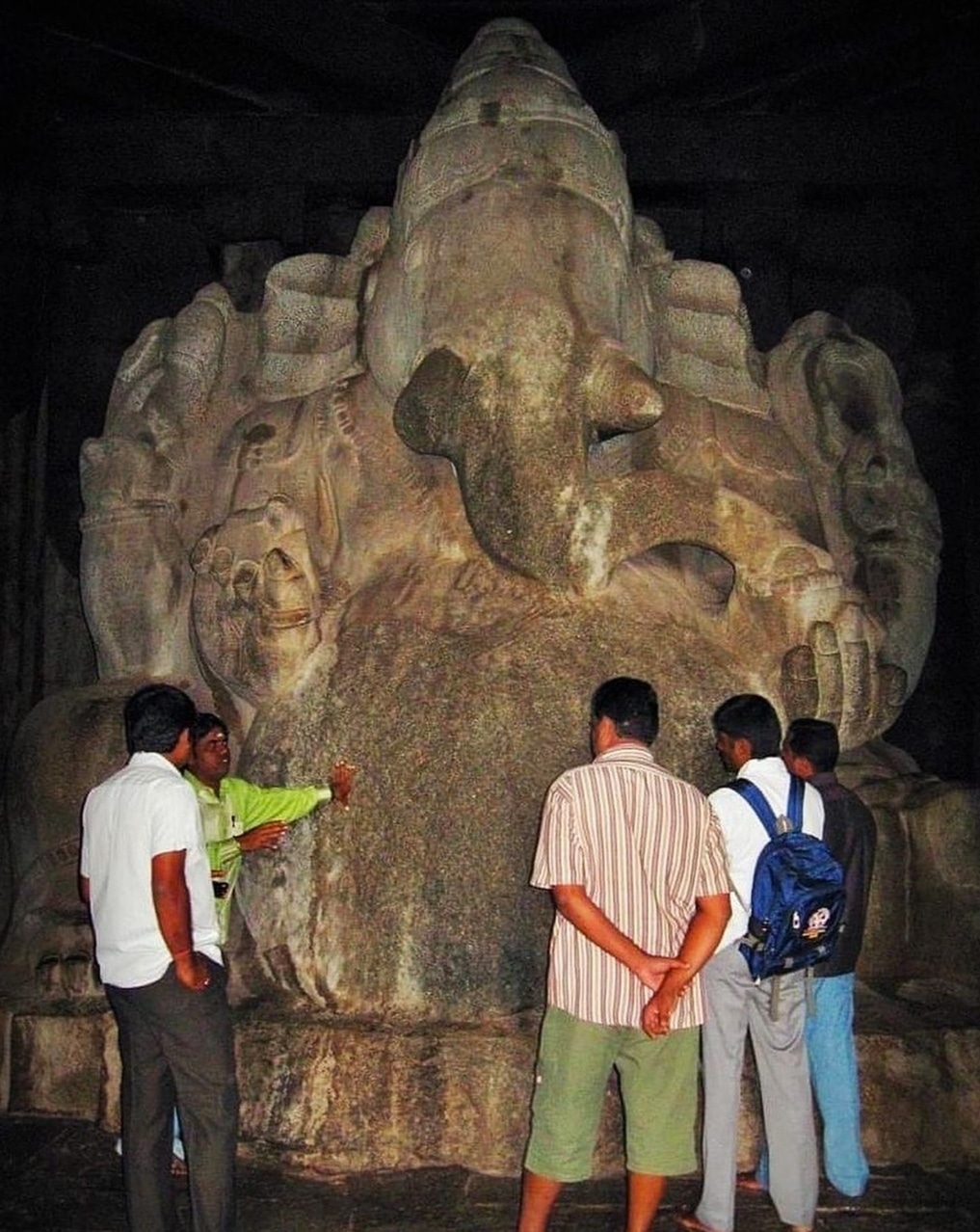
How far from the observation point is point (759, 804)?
2.89 meters

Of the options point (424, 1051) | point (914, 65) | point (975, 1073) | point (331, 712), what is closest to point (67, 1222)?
point (424, 1051)

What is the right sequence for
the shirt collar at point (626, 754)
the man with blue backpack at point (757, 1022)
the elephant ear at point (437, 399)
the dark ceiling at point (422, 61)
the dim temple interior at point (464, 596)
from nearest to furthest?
the shirt collar at point (626, 754) → the man with blue backpack at point (757, 1022) → the dim temple interior at point (464, 596) → the elephant ear at point (437, 399) → the dark ceiling at point (422, 61)

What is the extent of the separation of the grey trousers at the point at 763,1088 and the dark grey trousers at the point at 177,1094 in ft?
3.12

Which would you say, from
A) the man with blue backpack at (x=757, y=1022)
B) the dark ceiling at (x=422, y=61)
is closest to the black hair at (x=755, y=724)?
the man with blue backpack at (x=757, y=1022)

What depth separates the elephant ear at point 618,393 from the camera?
11.2 feet

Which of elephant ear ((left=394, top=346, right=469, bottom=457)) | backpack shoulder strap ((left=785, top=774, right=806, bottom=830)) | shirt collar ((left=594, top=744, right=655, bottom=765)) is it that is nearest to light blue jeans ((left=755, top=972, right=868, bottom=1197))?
backpack shoulder strap ((left=785, top=774, right=806, bottom=830))

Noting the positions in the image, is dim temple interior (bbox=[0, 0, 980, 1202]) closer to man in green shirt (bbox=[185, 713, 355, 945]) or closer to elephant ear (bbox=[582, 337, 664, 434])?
elephant ear (bbox=[582, 337, 664, 434])

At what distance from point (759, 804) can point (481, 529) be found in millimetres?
1007

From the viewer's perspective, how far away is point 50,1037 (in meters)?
3.49

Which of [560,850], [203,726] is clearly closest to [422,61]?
[203,726]

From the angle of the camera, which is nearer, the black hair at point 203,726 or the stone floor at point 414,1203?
the stone floor at point 414,1203

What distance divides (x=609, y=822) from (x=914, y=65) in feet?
15.3

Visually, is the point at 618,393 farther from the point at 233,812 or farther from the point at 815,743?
the point at 233,812

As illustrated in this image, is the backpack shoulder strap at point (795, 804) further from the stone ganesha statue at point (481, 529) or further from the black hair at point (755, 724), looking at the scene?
the stone ganesha statue at point (481, 529)
